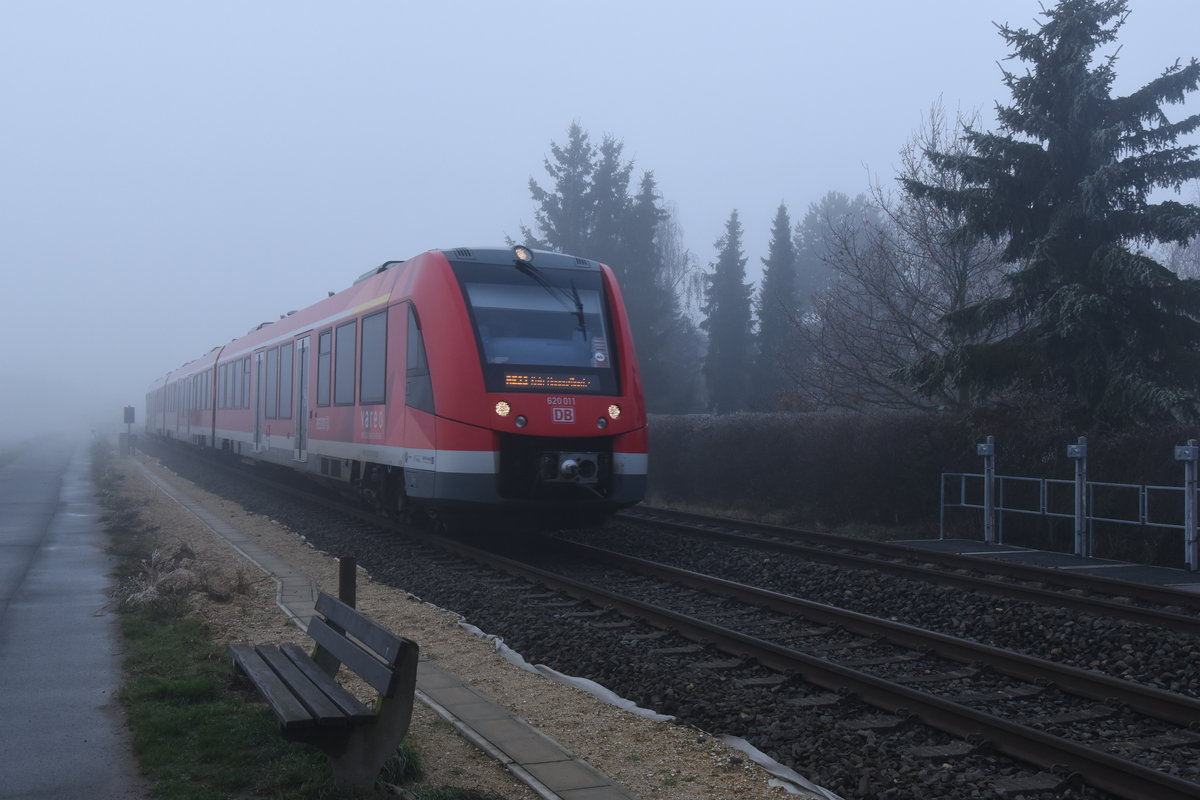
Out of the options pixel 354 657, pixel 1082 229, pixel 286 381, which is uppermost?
pixel 1082 229

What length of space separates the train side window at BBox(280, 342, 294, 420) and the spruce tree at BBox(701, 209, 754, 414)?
115ft

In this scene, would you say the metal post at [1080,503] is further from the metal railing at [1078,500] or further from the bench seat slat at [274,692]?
the bench seat slat at [274,692]

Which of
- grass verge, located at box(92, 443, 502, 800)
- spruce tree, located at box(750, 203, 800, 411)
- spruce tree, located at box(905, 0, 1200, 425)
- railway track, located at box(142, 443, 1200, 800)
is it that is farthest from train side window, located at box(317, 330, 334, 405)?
spruce tree, located at box(750, 203, 800, 411)

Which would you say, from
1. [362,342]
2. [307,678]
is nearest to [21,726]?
[307,678]

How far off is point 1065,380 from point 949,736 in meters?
12.3

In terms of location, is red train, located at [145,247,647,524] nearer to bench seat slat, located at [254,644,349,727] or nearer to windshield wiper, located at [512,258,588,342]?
windshield wiper, located at [512,258,588,342]

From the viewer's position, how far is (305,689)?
5.16m

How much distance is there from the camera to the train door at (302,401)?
59.2ft

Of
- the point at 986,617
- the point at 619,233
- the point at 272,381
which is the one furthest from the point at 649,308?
the point at 986,617

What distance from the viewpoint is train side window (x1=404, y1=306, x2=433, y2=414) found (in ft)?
40.5

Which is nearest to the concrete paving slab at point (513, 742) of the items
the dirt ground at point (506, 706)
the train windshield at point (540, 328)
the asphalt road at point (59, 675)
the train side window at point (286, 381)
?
the dirt ground at point (506, 706)

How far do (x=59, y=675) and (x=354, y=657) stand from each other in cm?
297

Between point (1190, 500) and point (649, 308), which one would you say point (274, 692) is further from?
point (649, 308)

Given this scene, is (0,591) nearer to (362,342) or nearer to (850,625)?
(362,342)
